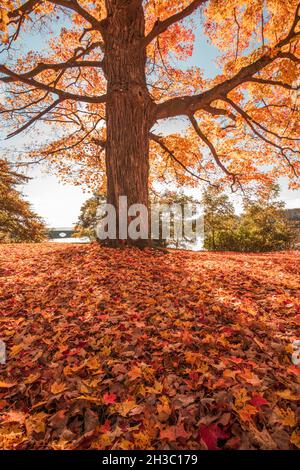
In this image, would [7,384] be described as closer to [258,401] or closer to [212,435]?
[212,435]

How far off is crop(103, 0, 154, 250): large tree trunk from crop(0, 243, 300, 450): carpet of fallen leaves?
7.75ft

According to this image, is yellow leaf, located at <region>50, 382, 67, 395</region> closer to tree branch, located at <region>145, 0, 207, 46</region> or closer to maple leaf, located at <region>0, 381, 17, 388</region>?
maple leaf, located at <region>0, 381, 17, 388</region>

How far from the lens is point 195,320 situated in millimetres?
3285

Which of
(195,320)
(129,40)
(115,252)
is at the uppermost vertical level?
(129,40)

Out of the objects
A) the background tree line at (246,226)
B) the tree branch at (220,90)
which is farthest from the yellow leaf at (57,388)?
the background tree line at (246,226)

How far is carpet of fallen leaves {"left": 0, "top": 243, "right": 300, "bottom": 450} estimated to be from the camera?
1.86 metres

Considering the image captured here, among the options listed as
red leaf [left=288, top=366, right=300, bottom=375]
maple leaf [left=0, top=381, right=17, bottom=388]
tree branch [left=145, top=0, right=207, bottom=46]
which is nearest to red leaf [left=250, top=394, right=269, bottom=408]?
red leaf [left=288, top=366, right=300, bottom=375]

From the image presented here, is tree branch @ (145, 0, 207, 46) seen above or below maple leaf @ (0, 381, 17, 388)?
above

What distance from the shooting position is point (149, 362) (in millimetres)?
2559

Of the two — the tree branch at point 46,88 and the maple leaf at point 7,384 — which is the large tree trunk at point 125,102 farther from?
the maple leaf at point 7,384

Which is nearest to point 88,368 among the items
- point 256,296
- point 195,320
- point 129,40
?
point 195,320
